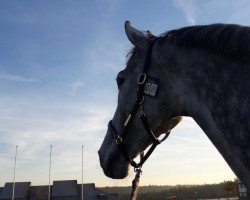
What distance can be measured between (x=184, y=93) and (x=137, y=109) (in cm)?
59

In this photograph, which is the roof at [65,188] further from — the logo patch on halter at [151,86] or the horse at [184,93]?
the logo patch on halter at [151,86]

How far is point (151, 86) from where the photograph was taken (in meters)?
3.53

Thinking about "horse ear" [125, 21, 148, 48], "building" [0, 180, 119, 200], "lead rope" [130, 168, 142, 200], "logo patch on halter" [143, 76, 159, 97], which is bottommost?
"lead rope" [130, 168, 142, 200]

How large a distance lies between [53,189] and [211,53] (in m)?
83.3

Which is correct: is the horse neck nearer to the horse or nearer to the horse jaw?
the horse

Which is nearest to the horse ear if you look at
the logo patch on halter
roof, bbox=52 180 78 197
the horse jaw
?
the logo patch on halter

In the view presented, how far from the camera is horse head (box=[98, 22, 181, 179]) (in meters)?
3.52

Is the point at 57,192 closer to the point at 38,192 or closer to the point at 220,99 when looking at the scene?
the point at 38,192

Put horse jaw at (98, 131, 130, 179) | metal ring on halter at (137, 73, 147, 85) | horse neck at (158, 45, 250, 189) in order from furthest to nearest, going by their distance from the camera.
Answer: horse jaw at (98, 131, 130, 179)
metal ring on halter at (137, 73, 147, 85)
horse neck at (158, 45, 250, 189)

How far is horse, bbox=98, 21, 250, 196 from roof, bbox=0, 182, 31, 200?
8394cm

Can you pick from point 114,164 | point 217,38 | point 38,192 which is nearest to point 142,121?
point 114,164

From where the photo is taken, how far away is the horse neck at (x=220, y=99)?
2783 millimetres

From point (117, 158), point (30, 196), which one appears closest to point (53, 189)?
point (30, 196)

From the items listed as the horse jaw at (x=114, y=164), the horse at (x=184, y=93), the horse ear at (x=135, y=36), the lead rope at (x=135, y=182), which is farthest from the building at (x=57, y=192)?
the horse ear at (x=135, y=36)
